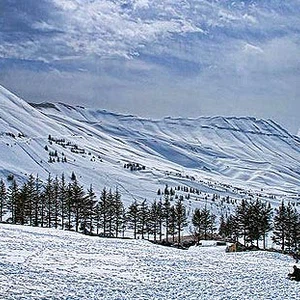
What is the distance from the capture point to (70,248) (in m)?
46.7

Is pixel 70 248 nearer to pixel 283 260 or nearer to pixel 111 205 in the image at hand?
pixel 283 260

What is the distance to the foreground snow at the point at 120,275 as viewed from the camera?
90.8 ft

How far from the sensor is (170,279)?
3419 cm

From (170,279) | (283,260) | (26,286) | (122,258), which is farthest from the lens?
(283,260)

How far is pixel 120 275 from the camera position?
34.5 metres

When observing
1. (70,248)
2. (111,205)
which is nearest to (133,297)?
(70,248)

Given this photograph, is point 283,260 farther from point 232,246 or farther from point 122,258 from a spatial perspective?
point 122,258

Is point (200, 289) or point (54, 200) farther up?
point (54, 200)

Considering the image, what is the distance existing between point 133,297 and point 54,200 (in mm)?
80323

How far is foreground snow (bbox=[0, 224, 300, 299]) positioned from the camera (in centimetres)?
2767

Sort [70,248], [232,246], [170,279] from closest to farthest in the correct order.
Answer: [170,279] < [70,248] < [232,246]

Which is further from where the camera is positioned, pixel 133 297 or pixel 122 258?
pixel 122 258

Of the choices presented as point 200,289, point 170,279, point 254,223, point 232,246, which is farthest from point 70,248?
point 254,223

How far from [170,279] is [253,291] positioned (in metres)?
5.95
